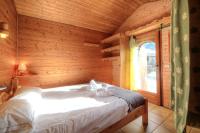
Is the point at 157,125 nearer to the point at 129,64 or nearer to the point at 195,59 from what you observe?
the point at 195,59

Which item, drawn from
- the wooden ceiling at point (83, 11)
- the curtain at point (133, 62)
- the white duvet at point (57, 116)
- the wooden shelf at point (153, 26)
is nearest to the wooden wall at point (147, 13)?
the wooden ceiling at point (83, 11)

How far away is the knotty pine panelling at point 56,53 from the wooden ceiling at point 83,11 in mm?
210

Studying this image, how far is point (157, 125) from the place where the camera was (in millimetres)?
2168

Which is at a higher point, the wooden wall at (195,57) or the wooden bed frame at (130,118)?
the wooden wall at (195,57)

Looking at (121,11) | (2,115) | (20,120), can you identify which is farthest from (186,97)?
(121,11)

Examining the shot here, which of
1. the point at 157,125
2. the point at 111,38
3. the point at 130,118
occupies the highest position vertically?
the point at 111,38

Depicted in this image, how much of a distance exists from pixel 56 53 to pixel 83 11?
1.57 metres

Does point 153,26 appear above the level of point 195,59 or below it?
above

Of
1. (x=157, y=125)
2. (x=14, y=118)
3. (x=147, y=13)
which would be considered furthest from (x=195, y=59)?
(x=147, y=13)

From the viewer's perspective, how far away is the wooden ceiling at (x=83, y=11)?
292 cm

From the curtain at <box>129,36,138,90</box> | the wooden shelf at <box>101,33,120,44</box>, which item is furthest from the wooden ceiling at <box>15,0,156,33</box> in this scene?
the curtain at <box>129,36,138,90</box>

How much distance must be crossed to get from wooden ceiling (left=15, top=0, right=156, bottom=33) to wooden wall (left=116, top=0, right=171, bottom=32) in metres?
0.16

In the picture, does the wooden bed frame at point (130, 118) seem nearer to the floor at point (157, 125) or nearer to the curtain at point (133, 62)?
the floor at point (157, 125)

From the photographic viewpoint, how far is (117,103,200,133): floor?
78.4 inches
